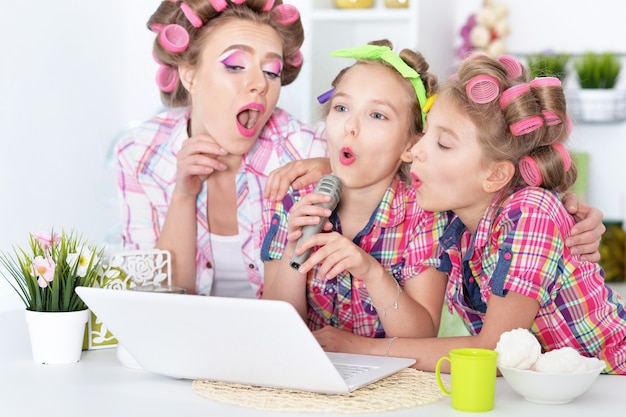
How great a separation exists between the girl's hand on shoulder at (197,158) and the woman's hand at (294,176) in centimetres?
14

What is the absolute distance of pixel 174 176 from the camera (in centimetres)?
209

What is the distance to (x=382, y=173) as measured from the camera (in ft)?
5.48

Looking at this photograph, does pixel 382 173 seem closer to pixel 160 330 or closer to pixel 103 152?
pixel 160 330

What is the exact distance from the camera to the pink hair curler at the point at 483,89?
59.8 inches

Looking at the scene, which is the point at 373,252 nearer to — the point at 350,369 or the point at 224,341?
the point at 350,369

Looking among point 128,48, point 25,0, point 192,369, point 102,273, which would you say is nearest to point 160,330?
point 192,369

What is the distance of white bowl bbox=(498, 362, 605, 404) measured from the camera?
1232mm

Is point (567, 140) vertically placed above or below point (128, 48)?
below

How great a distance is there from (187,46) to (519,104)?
2.46 ft

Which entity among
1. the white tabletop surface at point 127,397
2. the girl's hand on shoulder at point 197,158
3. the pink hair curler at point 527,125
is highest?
the pink hair curler at point 527,125

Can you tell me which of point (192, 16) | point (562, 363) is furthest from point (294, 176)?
point (562, 363)

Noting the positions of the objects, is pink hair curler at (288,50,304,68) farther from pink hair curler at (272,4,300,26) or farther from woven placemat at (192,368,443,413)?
woven placemat at (192,368,443,413)

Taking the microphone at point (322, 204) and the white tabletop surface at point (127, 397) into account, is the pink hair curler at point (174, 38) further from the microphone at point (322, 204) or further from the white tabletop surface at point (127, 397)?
the white tabletop surface at point (127, 397)

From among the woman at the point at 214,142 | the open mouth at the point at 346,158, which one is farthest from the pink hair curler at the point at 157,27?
the open mouth at the point at 346,158
